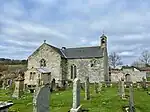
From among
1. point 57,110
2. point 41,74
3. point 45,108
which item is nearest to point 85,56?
point 41,74

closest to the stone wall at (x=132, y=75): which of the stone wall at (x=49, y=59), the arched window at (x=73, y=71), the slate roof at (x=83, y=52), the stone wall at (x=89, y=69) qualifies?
the stone wall at (x=89, y=69)

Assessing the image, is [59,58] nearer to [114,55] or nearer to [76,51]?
[76,51]

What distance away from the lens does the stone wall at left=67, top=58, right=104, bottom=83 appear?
46.9 meters

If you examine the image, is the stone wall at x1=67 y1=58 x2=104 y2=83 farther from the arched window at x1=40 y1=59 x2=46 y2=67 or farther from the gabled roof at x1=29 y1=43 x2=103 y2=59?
the arched window at x1=40 y1=59 x2=46 y2=67

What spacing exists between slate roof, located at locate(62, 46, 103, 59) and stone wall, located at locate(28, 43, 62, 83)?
3994 millimetres

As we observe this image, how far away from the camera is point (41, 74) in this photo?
121 feet

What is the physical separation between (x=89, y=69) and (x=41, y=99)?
41040 millimetres

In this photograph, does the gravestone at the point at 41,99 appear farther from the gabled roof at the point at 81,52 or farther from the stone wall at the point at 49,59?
the gabled roof at the point at 81,52

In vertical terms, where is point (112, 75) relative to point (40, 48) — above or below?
below

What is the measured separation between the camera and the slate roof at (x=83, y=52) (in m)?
48.2

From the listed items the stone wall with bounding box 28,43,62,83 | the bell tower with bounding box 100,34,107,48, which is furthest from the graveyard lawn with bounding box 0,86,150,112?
the bell tower with bounding box 100,34,107,48

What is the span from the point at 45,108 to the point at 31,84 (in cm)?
3271

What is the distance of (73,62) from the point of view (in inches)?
1923

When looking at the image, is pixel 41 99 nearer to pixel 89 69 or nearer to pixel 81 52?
pixel 89 69
